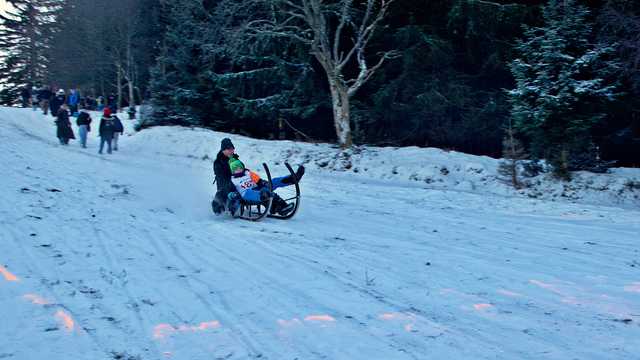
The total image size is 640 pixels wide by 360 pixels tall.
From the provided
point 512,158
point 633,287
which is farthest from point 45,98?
point 633,287

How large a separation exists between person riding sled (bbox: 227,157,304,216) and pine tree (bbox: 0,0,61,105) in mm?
50977

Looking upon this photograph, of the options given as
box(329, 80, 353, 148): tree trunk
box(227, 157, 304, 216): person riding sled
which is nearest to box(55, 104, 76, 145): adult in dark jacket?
box(329, 80, 353, 148): tree trunk

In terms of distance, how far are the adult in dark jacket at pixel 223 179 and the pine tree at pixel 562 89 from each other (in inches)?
366

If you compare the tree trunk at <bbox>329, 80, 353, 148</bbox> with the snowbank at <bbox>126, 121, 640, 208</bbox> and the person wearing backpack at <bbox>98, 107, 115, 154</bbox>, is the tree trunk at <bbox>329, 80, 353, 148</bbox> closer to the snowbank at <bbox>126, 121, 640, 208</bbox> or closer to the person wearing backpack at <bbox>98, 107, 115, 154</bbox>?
the snowbank at <bbox>126, 121, 640, 208</bbox>

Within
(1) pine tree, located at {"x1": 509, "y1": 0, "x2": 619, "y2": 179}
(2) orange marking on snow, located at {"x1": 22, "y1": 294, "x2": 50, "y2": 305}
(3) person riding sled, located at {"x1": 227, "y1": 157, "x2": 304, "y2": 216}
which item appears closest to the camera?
(2) orange marking on snow, located at {"x1": 22, "y1": 294, "x2": 50, "y2": 305}

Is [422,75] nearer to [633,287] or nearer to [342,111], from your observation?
[342,111]

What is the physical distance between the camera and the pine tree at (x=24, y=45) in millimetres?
55688

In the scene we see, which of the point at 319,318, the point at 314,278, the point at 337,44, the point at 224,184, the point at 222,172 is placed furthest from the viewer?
the point at 337,44

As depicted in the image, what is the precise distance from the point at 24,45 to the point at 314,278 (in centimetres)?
6249

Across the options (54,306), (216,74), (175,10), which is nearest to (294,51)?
(216,74)

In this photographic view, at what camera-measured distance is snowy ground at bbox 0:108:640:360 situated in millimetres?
4781

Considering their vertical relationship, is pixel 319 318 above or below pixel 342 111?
below

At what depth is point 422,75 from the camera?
2184 centimetres

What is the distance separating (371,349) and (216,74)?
73.7 feet
